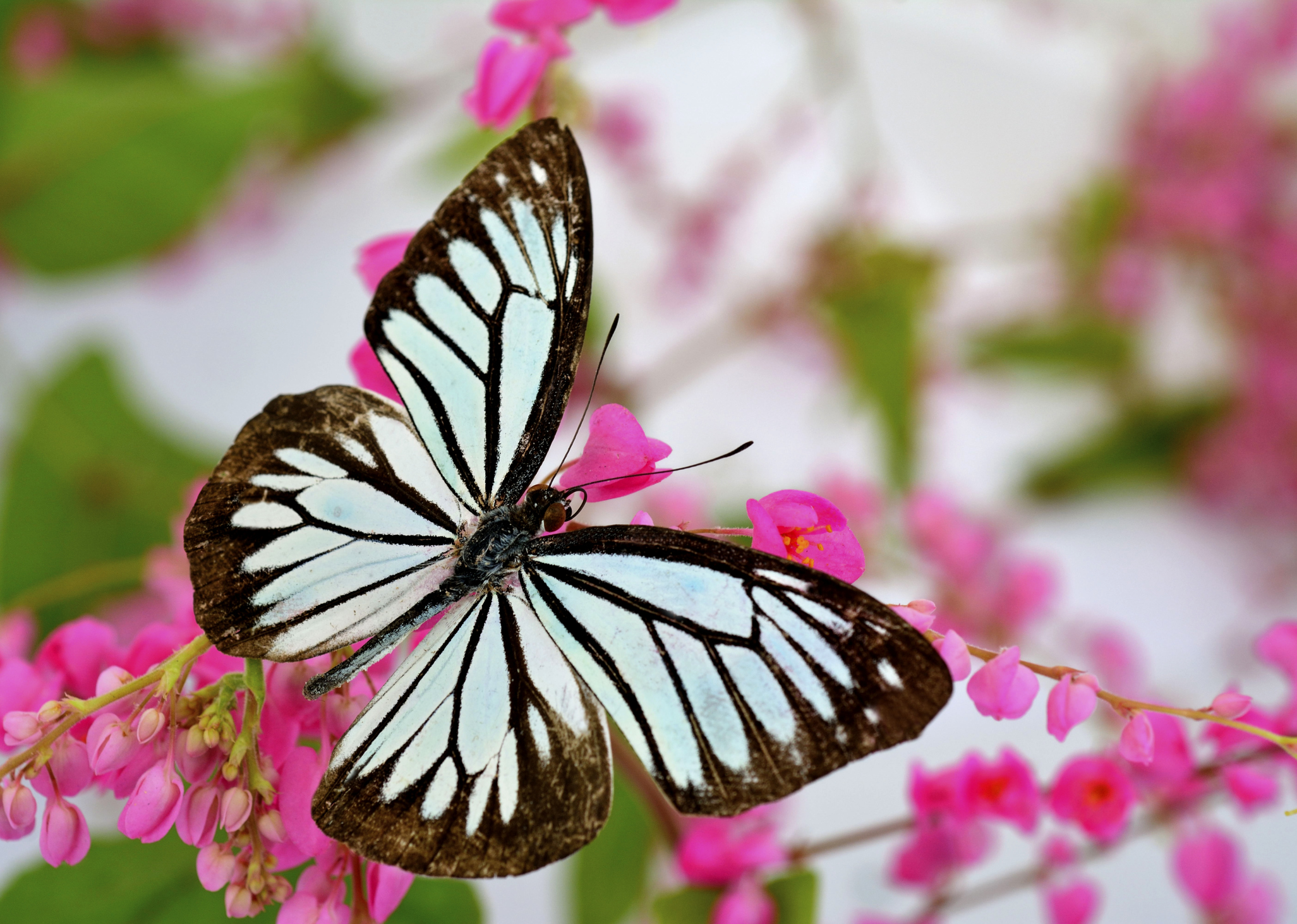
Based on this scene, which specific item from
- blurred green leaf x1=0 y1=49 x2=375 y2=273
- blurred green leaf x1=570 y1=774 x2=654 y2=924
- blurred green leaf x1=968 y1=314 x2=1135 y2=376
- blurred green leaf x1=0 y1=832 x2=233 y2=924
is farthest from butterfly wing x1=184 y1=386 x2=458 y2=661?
blurred green leaf x1=968 y1=314 x2=1135 y2=376

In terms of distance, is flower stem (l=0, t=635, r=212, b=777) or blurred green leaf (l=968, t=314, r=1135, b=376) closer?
flower stem (l=0, t=635, r=212, b=777)

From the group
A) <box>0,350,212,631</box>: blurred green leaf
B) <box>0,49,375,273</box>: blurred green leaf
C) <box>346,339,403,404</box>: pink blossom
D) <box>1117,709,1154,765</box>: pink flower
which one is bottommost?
<box>1117,709,1154,765</box>: pink flower

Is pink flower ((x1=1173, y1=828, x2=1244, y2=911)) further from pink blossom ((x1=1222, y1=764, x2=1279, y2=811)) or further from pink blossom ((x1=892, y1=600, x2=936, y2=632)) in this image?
pink blossom ((x1=892, y1=600, x2=936, y2=632))

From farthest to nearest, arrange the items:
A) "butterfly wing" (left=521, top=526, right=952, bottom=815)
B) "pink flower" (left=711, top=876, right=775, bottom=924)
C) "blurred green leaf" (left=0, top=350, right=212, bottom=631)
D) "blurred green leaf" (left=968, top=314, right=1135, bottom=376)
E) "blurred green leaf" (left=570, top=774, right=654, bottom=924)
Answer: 1. "blurred green leaf" (left=968, top=314, right=1135, bottom=376)
2. "blurred green leaf" (left=0, top=350, right=212, bottom=631)
3. "blurred green leaf" (left=570, top=774, right=654, bottom=924)
4. "pink flower" (left=711, top=876, right=775, bottom=924)
5. "butterfly wing" (left=521, top=526, right=952, bottom=815)

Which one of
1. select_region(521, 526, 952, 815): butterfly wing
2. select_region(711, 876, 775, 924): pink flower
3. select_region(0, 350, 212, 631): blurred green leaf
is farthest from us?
select_region(0, 350, 212, 631): blurred green leaf

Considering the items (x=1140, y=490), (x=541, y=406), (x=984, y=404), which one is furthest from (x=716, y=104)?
(x=541, y=406)

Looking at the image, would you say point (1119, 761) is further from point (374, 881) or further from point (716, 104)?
point (716, 104)

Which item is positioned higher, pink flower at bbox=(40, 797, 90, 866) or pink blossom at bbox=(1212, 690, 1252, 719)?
pink flower at bbox=(40, 797, 90, 866)
